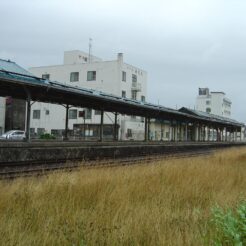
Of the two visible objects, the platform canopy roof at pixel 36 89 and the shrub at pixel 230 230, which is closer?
the shrub at pixel 230 230

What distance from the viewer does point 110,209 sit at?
6637mm

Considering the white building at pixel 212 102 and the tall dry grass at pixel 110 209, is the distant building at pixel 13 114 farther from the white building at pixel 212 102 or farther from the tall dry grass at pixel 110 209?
the white building at pixel 212 102

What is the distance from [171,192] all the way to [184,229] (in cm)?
343

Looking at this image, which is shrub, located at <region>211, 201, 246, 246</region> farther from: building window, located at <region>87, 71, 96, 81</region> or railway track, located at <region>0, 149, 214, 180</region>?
building window, located at <region>87, 71, 96, 81</region>

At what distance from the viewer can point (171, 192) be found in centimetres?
873

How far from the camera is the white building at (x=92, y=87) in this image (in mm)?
73875

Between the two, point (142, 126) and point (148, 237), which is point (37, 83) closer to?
point (148, 237)

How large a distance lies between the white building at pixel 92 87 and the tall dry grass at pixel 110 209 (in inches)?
2439

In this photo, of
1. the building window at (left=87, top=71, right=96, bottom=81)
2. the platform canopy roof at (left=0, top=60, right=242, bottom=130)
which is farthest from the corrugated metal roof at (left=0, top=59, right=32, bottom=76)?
the building window at (left=87, top=71, right=96, bottom=81)

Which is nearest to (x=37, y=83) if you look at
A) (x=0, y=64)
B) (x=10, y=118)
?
(x=0, y=64)

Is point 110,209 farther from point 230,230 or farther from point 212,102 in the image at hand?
point 212,102

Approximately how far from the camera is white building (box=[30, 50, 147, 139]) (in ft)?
242

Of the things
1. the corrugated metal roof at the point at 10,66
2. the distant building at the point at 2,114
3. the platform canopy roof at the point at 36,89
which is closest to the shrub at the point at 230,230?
the platform canopy roof at the point at 36,89

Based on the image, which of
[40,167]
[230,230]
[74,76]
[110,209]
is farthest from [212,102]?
[230,230]
